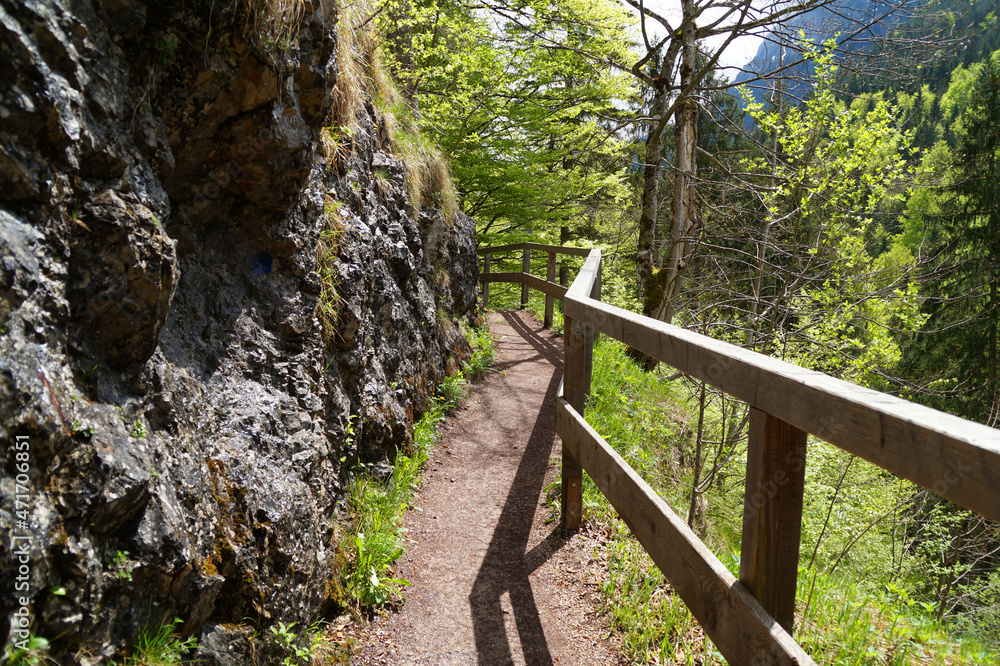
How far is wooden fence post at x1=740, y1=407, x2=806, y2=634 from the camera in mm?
1601

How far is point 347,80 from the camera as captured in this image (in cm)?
471

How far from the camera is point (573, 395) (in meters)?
3.87

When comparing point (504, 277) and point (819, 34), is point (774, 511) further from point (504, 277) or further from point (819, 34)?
point (504, 277)

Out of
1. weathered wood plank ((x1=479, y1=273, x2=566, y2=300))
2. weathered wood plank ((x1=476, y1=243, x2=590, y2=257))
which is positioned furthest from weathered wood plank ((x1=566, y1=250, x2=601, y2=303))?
weathered wood plank ((x1=476, y1=243, x2=590, y2=257))

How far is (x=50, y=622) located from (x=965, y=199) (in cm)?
2596

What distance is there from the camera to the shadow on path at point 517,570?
124 inches

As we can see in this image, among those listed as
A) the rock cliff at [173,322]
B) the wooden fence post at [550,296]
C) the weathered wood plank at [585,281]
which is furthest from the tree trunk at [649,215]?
the rock cliff at [173,322]

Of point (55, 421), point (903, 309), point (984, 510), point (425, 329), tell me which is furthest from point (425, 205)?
point (984, 510)

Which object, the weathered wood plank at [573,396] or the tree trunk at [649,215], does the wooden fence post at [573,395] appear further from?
the tree trunk at [649,215]

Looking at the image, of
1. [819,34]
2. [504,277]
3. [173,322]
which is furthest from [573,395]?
[504,277]

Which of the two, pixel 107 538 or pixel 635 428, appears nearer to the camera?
pixel 107 538

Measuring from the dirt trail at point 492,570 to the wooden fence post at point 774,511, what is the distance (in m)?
1.62

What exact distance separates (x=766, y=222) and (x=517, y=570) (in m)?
4.69

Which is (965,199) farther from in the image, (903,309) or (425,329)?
(425,329)
